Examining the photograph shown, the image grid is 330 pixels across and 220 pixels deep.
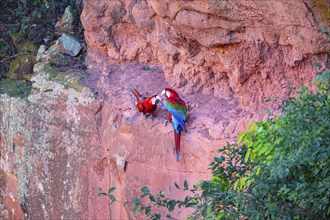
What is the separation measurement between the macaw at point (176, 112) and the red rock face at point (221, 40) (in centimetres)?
34

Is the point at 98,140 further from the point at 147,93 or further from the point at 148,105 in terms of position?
the point at 148,105

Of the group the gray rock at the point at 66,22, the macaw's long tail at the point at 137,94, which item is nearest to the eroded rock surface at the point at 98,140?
the macaw's long tail at the point at 137,94

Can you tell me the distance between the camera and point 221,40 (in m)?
5.91

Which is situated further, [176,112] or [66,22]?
[66,22]

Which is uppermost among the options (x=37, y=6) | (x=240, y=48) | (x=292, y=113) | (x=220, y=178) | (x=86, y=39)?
(x=37, y=6)

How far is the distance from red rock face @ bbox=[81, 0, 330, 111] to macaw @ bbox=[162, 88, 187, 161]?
34cm

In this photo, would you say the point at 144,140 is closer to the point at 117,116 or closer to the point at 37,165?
the point at 117,116

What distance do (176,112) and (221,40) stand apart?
28.5 inches

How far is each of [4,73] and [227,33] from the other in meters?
2.98

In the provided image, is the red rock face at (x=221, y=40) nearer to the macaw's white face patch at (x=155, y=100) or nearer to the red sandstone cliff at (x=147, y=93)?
the red sandstone cliff at (x=147, y=93)

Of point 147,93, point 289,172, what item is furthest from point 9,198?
point 289,172

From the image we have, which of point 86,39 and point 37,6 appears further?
point 37,6

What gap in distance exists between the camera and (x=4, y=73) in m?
7.93

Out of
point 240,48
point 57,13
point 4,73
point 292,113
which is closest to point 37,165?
point 4,73
